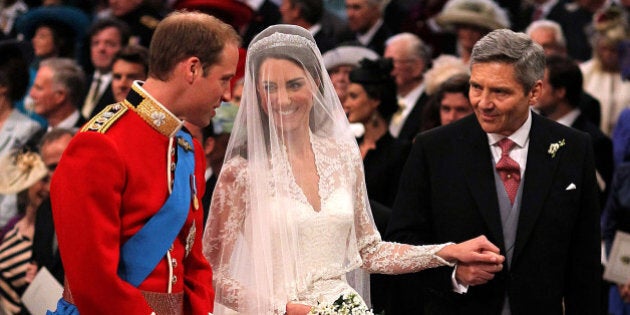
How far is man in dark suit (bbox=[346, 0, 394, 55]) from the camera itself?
34.9 ft

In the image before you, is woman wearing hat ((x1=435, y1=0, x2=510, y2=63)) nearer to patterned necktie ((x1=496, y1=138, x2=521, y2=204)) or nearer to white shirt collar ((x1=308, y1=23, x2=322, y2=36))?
white shirt collar ((x1=308, y1=23, x2=322, y2=36))

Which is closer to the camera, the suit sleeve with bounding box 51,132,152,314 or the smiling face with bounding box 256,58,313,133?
the suit sleeve with bounding box 51,132,152,314

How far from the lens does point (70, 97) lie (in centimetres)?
932

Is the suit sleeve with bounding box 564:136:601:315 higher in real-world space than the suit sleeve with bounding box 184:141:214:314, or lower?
lower

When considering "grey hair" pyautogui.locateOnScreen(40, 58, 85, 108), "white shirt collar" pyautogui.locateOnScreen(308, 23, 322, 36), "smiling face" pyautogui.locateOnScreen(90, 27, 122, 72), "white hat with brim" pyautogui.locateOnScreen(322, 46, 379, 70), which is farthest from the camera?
"smiling face" pyautogui.locateOnScreen(90, 27, 122, 72)

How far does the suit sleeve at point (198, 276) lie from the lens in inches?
168

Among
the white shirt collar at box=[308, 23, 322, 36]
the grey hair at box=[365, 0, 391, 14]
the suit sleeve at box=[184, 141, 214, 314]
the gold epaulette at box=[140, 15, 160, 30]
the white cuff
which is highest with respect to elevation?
the grey hair at box=[365, 0, 391, 14]

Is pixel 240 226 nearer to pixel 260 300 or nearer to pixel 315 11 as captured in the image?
pixel 260 300

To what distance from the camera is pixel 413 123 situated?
8.68 meters

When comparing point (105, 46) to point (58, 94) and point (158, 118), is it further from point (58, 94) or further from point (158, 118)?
point (158, 118)

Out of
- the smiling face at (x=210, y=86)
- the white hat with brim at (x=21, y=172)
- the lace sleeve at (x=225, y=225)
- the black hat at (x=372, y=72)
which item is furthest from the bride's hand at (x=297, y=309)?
the white hat with brim at (x=21, y=172)

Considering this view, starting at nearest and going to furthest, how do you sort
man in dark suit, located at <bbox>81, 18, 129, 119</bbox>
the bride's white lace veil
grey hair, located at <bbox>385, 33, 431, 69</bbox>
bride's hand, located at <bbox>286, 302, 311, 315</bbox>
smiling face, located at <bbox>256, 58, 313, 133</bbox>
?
bride's hand, located at <bbox>286, 302, 311, 315</bbox> < the bride's white lace veil < smiling face, located at <bbox>256, 58, 313, 133</bbox> < grey hair, located at <bbox>385, 33, 431, 69</bbox> < man in dark suit, located at <bbox>81, 18, 129, 119</bbox>

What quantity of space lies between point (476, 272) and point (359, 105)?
2722 millimetres

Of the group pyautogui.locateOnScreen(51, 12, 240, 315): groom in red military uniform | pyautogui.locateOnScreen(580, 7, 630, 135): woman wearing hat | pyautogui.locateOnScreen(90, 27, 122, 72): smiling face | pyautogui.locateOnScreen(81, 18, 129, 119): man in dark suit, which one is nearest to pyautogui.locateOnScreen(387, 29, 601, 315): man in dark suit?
pyautogui.locateOnScreen(51, 12, 240, 315): groom in red military uniform
